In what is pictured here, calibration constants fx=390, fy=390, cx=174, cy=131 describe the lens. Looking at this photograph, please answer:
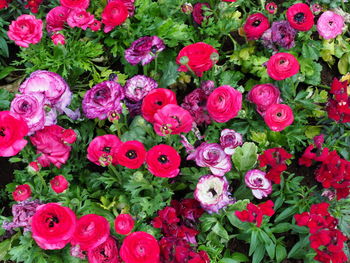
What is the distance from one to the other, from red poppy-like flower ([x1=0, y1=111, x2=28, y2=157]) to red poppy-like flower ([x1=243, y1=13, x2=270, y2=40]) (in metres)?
1.33

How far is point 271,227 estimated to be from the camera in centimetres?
198

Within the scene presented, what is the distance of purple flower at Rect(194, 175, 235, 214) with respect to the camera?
171cm

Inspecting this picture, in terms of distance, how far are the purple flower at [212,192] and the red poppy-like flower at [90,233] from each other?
0.45 m

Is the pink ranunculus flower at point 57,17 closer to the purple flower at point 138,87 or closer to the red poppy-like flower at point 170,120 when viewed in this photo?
the purple flower at point 138,87

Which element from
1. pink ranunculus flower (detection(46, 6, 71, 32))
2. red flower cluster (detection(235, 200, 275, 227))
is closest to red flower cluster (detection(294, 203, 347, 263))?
red flower cluster (detection(235, 200, 275, 227))

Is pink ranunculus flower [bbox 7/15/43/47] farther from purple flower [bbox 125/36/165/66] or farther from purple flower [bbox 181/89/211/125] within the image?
purple flower [bbox 181/89/211/125]

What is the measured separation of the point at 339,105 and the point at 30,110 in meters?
1.47

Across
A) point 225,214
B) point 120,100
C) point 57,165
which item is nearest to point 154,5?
point 120,100

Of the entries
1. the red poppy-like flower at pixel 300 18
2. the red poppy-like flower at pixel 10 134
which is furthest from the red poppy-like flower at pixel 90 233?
the red poppy-like flower at pixel 300 18

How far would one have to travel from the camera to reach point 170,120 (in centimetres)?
160

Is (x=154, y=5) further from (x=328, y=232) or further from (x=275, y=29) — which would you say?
(x=328, y=232)

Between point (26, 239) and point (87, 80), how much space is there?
3.29 ft

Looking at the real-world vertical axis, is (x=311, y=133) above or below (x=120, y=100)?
below

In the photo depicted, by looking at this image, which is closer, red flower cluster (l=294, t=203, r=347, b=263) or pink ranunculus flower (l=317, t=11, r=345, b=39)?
red flower cluster (l=294, t=203, r=347, b=263)
